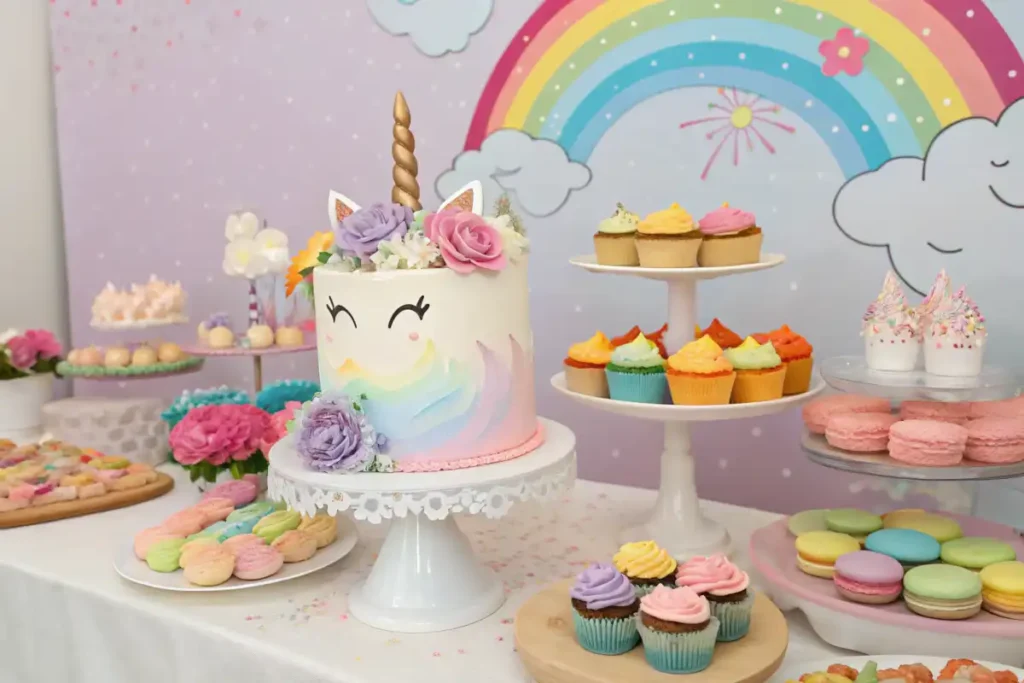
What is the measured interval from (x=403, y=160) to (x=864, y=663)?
84 centimetres

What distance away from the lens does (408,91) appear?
2.25 m

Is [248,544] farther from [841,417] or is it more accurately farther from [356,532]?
[841,417]

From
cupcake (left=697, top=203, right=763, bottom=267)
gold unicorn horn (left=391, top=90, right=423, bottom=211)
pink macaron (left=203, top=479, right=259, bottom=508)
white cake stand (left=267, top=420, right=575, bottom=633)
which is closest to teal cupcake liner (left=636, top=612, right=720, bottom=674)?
white cake stand (left=267, top=420, right=575, bottom=633)

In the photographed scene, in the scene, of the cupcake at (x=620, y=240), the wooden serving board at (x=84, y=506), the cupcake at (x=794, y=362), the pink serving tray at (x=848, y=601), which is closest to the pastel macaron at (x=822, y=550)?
the pink serving tray at (x=848, y=601)

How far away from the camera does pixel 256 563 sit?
134 cm

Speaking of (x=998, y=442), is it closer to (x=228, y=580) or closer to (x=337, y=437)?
(x=337, y=437)

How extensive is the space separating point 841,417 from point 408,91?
1376 millimetres

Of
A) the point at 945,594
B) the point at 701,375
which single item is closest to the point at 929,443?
the point at 945,594

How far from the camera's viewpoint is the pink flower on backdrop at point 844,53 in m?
1.65

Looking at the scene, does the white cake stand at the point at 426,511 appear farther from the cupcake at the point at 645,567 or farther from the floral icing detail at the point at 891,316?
the floral icing detail at the point at 891,316

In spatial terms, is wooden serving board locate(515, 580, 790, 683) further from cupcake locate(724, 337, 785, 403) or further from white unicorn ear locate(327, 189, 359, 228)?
white unicorn ear locate(327, 189, 359, 228)

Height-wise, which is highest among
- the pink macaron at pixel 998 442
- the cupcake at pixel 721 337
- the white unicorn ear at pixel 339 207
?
the white unicorn ear at pixel 339 207

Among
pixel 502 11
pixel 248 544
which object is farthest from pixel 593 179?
pixel 248 544

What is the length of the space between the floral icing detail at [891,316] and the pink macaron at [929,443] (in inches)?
6.1
